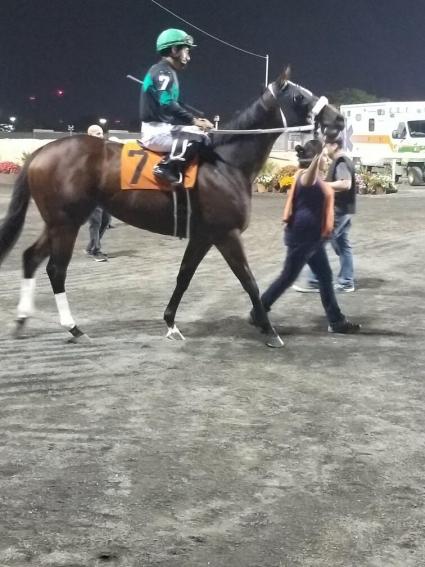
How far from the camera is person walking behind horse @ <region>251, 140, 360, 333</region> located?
21.2 ft

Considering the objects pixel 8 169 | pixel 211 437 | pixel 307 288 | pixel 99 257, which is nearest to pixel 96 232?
pixel 99 257

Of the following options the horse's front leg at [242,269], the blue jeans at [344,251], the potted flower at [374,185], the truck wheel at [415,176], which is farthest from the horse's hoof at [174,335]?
the truck wheel at [415,176]

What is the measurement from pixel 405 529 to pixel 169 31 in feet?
15.0

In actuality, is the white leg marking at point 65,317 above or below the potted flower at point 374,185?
below

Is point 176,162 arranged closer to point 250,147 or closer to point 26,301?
point 250,147

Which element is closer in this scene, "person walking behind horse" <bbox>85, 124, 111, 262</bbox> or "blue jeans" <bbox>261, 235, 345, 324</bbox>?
"blue jeans" <bbox>261, 235, 345, 324</bbox>

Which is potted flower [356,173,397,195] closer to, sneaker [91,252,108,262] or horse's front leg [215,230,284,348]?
sneaker [91,252,108,262]

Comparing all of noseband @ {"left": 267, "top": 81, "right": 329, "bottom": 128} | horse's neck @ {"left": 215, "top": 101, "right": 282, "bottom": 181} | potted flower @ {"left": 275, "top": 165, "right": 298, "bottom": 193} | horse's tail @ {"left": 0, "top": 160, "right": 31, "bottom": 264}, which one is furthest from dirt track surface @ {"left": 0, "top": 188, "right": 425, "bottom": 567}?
potted flower @ {"left": 275, "top": 165, "right": 298, "bottom": 193}

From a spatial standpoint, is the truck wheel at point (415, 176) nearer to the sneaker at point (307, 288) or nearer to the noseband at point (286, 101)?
the sneaker at point (307, 288)

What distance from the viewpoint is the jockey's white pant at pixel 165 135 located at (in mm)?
6043

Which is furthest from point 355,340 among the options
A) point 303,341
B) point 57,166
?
point 57,166

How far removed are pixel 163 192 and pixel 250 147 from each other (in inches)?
33.7

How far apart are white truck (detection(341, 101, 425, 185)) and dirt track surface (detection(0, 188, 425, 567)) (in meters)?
20.2

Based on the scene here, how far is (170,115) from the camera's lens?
606 cm
